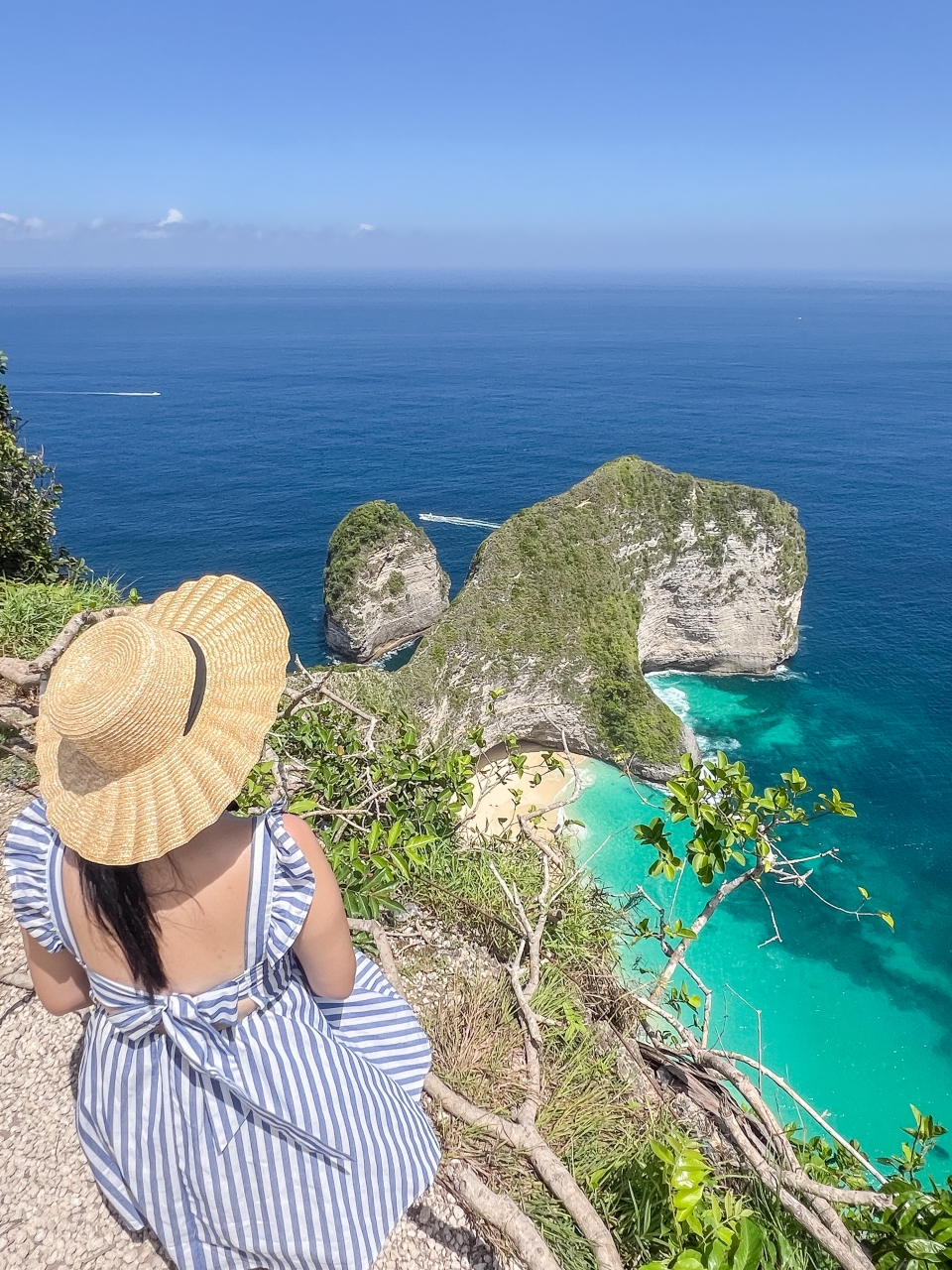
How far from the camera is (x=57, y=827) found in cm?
200

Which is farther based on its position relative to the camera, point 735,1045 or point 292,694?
point 735,1045

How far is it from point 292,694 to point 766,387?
362 ft

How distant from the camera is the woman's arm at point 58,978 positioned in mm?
2402

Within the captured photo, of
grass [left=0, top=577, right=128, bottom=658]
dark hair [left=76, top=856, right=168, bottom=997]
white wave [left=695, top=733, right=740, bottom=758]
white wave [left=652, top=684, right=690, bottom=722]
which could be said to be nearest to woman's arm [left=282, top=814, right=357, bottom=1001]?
dark hair [left=76, top=856, right=168, bottom=997]

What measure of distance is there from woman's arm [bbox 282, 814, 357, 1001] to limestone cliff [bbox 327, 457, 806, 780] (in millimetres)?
20223

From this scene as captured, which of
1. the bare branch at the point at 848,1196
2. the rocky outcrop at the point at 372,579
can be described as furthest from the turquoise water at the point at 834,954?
the rocky outcrop at the point at 372,579

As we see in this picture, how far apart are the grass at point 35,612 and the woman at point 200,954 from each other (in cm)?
593

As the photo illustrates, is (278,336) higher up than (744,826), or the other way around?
(278,336)

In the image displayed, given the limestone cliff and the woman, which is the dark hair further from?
the limestone cliff

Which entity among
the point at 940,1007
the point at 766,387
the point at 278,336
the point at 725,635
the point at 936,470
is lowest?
the point at 940,1007

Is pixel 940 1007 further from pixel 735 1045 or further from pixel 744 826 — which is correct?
pixel 744 826

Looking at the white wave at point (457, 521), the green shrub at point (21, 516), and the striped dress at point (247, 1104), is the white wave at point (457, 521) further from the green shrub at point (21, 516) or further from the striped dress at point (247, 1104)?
the striped dress at point (247, 1104)

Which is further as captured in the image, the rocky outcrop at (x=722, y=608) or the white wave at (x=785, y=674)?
the white wave at (x=785, y=674)

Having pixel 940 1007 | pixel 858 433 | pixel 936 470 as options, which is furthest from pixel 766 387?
pixel 940 1007
